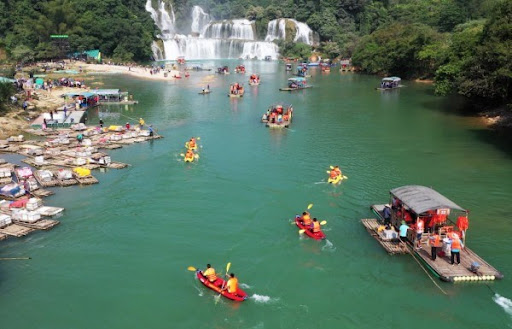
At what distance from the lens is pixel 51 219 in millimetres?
26844

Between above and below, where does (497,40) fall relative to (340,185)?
above

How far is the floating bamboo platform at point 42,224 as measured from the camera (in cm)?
2552

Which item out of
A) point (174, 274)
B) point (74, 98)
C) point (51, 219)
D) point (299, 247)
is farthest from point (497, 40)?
point (74, 98)

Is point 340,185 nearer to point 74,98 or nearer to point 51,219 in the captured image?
point 51,219

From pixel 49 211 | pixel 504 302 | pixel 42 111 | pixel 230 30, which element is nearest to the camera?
pixel 504 302

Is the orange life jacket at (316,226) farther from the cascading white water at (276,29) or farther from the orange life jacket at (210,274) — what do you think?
the cascading white water at (276,29)

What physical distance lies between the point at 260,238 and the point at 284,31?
12987 centimetres

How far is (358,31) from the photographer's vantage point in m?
150

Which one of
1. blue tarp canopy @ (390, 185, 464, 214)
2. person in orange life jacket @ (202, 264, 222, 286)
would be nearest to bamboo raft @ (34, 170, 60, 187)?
person in orange life jacket @ (202, 264, 222, 286)

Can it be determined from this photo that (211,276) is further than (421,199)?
No

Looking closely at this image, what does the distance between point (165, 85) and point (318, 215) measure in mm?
59394

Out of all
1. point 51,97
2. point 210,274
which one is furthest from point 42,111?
point 210,274

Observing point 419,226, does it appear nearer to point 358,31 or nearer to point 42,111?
point 42,111

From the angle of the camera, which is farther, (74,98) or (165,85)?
(165,85)
